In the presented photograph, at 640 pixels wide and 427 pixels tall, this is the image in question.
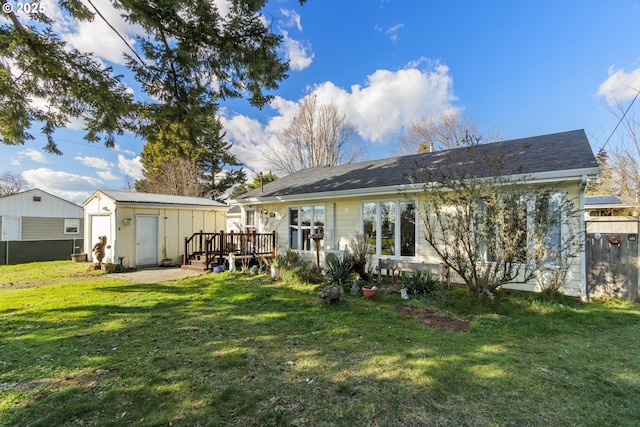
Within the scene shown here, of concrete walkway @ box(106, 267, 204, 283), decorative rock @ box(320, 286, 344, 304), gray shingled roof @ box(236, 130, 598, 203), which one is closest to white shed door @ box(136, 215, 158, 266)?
concrete walkway @ box(106, 267, 204, 283)

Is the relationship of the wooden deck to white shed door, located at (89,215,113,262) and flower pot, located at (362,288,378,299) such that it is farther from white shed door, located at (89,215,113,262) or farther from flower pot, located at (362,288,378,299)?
flower pot, located at (362,288,378,299)

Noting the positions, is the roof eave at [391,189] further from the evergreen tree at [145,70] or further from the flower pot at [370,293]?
the evergreen tree at [145,70]

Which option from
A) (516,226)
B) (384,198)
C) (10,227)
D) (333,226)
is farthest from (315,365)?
(10,227)

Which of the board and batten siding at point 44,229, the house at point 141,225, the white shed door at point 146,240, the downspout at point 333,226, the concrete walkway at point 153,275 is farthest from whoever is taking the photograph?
the board and batten siding at point 44,229

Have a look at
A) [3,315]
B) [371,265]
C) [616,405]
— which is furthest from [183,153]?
[616,405]

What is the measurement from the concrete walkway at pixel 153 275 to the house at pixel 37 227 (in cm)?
903

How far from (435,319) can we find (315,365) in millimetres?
2864

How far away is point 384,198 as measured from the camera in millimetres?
8875

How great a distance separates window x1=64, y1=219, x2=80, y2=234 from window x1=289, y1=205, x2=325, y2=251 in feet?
55.2

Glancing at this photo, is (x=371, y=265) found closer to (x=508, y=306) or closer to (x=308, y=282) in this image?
(x=308, y=282)

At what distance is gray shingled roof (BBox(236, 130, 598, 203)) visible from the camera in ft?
21.6

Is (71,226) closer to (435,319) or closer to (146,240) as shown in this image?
(146,240)

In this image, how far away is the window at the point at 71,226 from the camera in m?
18.9

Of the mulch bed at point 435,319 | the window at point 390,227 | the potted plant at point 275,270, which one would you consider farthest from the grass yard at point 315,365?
the potted plant at point 275,270
